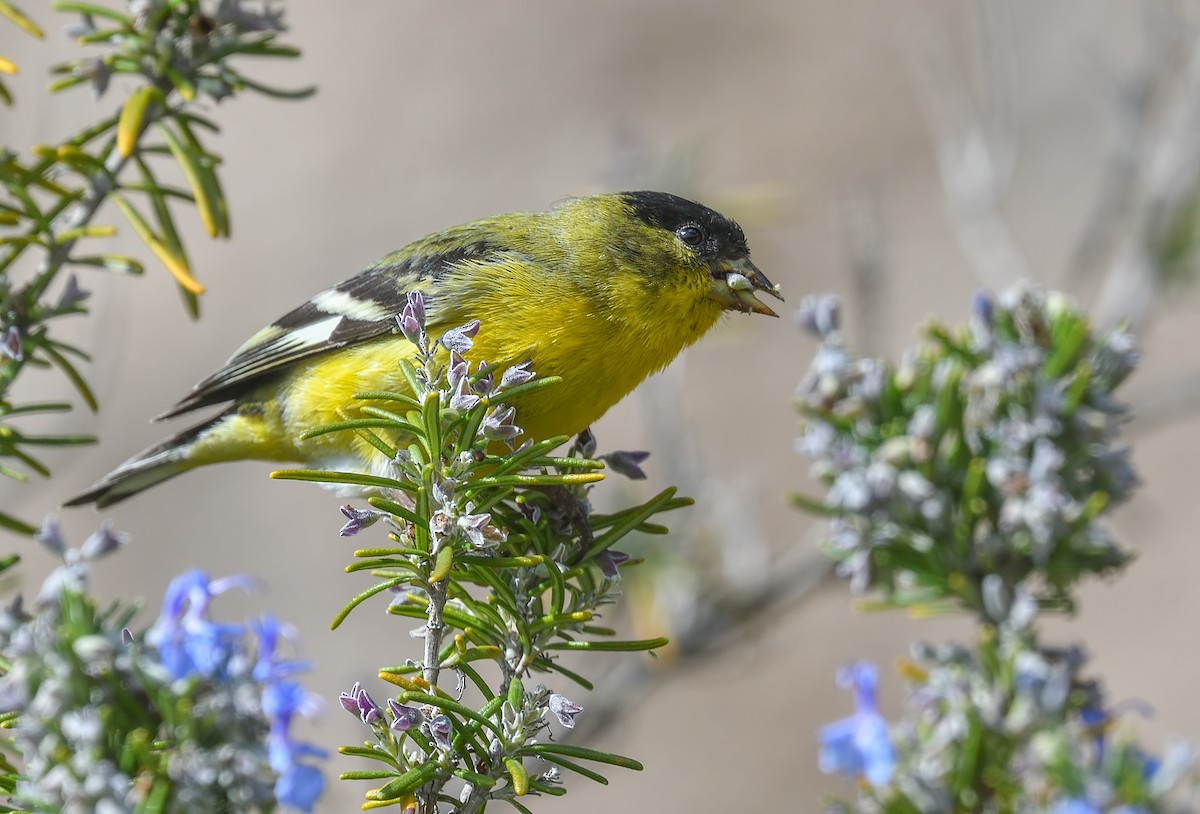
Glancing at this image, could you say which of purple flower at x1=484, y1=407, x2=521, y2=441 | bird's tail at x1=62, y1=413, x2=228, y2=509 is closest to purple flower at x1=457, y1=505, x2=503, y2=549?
purple flower at x1=484, y1=407, x2=521, y2=441

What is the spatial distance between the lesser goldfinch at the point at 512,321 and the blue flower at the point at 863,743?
3.00ft

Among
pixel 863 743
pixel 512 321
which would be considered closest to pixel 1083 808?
pixel 863 743

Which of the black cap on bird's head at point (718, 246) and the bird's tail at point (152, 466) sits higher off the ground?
the black cap on bird's head at point (718, 246)

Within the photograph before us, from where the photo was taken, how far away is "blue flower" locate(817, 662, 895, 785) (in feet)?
5.06

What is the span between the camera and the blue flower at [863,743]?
154 cm

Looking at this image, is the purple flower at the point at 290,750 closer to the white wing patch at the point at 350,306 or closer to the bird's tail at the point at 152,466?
the white wing patch at the point at 350,306

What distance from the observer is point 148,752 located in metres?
1.07

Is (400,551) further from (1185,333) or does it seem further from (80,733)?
(1185,333)

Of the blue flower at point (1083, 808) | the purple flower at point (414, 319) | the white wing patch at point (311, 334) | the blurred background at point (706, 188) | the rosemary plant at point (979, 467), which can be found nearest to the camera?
the blue flower at point (1083, 808)

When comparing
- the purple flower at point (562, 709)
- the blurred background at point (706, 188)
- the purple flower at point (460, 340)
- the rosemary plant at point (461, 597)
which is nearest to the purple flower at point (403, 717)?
the rosemary plant at point (461, 597)

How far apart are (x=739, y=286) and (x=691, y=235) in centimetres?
18

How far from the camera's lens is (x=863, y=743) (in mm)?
1567

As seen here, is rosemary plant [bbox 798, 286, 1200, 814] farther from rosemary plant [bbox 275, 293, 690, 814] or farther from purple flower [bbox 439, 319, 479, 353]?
purple flower [bbox 439, 319, 479, 353]

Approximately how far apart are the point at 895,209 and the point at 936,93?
4195mm
